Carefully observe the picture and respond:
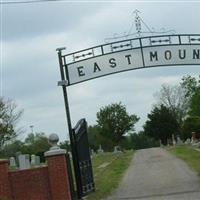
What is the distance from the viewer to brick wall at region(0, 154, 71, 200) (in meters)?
16.4

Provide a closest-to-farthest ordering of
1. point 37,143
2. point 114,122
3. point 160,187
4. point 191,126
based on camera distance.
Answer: point 160,187 → point 191,126 → point 114,122 → point 37,143

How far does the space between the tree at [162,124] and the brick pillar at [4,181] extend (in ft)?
240

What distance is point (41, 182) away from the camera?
54.1ft

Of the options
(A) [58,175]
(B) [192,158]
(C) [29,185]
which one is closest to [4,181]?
(C) [29,185]

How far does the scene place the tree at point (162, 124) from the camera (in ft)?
292

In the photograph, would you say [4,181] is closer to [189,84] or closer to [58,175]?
[58,175]

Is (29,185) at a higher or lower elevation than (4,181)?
lower

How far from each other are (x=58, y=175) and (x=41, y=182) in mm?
532

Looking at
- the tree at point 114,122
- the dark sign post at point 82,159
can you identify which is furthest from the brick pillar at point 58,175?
the tree at point 114,122

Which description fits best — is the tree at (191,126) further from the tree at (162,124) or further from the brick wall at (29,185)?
the brick wall at (29,185)

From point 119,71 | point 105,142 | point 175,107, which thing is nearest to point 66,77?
point 119,71

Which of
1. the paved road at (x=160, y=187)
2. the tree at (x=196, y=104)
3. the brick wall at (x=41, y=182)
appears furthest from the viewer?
the tree at (x=196, y=104)

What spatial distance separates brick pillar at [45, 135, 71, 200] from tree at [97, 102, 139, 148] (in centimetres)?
6240

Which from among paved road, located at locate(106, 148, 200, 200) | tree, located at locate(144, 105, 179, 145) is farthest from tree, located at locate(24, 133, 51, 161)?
paved road, located at locate(106, 148, 200, 200)
